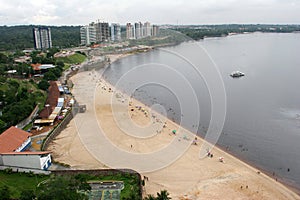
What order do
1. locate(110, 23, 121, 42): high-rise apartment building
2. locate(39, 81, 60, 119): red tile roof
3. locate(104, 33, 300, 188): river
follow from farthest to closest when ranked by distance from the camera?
Answer: locate(110, 23, 121, 42): high-rise apartment building, locate(39, 81, 60, 119): red tile roof, locate(104, 33, 300, 188): river

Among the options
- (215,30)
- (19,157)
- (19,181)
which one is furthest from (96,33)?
(19,181)

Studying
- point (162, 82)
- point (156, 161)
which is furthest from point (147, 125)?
point (162, 82)

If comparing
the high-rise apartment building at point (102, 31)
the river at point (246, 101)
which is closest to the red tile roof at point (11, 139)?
the river at point (246, 101)

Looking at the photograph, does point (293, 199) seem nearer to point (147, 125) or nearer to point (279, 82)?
point (147, 125)

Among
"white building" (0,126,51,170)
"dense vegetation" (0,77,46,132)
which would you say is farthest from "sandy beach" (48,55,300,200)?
"dense vegetation" (0,77,46,132)

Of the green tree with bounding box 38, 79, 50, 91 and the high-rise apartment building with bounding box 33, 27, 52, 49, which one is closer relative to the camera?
the green tree with bounding box 38, 79, 50, 91

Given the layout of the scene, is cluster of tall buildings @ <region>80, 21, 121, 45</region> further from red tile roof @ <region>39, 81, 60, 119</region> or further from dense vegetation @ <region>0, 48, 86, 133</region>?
red tile roof @ <region>39, 81, 60, 119</region>
